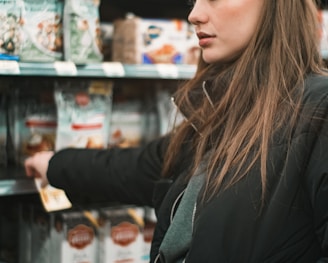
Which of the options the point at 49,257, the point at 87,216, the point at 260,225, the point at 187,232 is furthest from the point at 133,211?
the point at 260,225

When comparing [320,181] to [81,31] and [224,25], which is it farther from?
[81,31]

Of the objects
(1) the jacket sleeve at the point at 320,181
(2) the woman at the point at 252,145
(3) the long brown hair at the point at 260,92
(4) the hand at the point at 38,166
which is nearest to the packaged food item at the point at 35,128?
(4) the hand at the point at 38,166

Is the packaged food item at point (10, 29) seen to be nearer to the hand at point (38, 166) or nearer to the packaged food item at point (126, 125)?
the hand at point (38, 166)

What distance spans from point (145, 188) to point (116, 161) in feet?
0.45

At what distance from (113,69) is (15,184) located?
51 centimetres

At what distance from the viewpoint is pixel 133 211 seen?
2035mm

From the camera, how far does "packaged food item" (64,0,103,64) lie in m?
1.79

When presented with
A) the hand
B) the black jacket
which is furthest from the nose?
the hand

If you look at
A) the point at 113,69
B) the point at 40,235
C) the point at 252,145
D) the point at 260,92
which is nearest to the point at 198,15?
the point at 260,92

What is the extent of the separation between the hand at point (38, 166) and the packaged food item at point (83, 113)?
0.08 metres

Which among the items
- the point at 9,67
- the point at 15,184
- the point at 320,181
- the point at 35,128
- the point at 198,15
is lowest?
the point at 15,184

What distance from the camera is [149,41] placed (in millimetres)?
2029

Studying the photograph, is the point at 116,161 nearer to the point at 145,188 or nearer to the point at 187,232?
the point at 145,188

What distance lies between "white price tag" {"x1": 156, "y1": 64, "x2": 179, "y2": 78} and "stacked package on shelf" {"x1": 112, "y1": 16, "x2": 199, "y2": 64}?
2.6 inches
